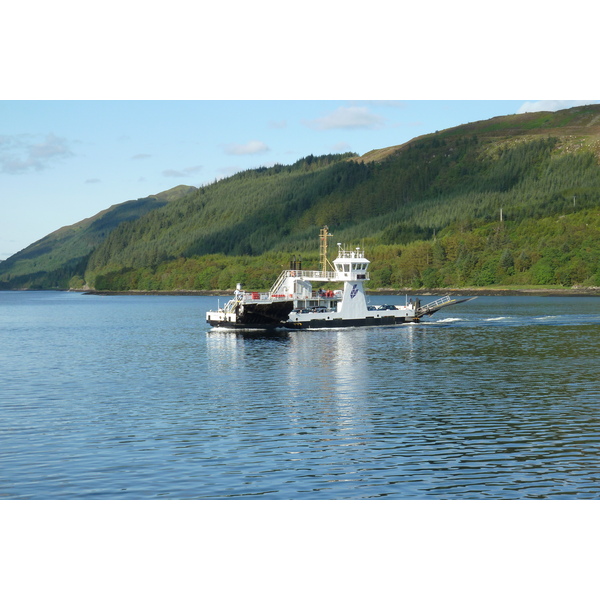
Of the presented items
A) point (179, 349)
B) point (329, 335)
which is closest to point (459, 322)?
point (329, 335)

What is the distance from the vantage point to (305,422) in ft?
137

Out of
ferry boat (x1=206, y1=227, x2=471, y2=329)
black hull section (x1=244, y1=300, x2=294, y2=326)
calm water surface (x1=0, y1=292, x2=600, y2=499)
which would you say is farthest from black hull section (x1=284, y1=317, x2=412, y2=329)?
calm water surface (x1=0, y1=292, x2=600, y2=499)

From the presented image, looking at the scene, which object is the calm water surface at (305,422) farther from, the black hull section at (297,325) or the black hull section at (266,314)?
the black hull section at (297,325)

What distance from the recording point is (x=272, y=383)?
5775 centimetres

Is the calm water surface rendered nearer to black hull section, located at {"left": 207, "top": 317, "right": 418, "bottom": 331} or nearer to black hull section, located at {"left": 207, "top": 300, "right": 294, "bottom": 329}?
black hull section, located at {"left": 207, "top": 300, "right": 294, "bottom": 329}

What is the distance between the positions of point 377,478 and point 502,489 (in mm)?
4818

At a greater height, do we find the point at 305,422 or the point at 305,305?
the point at 305,305

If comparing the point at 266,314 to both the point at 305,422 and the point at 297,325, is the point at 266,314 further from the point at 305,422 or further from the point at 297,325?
the point at 305,422

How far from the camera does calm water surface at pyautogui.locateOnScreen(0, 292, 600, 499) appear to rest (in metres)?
29.8

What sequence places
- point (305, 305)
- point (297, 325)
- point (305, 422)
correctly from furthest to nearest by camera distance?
point (305, 305) < point (297, 325) < point (305, 422)

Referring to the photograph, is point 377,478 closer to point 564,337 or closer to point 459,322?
point 564,337

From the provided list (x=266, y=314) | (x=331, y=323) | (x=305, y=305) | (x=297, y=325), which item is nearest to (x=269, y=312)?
(x=266, y=314)

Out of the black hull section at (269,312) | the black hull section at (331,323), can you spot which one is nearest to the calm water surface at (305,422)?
the black hull section at (269,312)

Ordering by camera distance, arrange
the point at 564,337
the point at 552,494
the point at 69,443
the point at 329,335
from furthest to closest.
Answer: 1. the point at 329,335
2. the point at 564,337
3. the point at 69,443
4. the point at 552,494
